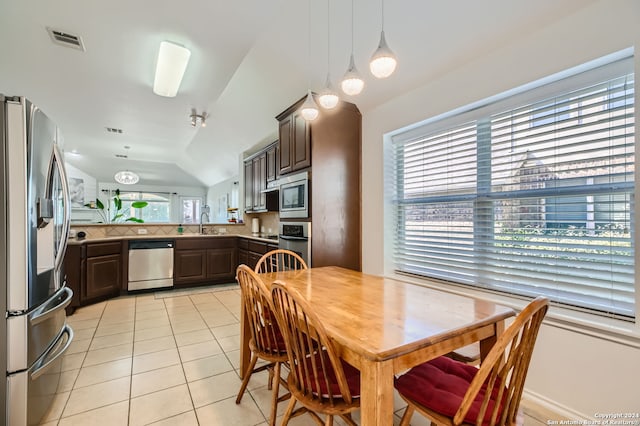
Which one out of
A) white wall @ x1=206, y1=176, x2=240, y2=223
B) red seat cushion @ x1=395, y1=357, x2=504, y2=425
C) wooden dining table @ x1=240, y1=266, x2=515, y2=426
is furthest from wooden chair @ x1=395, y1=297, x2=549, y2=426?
white wall @ x1=206, y1=176, x2=240, y2=223

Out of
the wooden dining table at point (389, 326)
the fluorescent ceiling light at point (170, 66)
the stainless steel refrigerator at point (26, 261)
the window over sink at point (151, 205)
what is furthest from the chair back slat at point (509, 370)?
the window over sink at point (151, 205)

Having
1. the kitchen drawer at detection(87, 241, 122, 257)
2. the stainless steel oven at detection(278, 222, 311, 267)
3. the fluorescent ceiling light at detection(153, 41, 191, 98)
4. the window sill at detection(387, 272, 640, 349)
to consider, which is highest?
the fluorescent ceiling light at detection(153, 41, 191, 98)

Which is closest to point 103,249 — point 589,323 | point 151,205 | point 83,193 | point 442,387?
point 442,387

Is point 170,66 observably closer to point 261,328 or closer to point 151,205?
point 261,328

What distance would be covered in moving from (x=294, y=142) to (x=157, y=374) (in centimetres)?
250

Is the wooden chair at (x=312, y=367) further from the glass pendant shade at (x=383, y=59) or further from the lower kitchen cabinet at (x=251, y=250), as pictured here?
the lower kitchen cabinet at (x=251, y=250)

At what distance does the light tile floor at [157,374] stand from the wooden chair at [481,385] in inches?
25.7

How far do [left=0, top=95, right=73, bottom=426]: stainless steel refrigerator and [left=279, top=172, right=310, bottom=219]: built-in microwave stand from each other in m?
1.98

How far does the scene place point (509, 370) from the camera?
3.05 ft

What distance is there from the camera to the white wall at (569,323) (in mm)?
1468

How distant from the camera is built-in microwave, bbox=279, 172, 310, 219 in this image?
120 inches

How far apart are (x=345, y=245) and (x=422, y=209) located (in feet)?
3.02

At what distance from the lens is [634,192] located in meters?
1.47

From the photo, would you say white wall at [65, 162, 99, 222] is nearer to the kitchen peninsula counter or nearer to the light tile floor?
the kitchen peninsula counter
